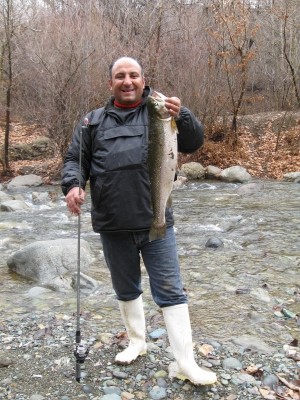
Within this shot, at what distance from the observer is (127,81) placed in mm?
3033

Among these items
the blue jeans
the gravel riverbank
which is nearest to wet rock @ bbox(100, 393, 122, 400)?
the gravel riverbank

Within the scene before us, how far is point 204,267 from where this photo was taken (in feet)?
20.9

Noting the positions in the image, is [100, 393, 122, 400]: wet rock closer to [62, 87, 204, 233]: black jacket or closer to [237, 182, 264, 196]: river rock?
[62, 87, 204, 233]: black jacket

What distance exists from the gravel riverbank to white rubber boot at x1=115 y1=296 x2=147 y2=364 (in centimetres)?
7

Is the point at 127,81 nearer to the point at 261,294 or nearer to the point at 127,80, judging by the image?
the point at 127,80

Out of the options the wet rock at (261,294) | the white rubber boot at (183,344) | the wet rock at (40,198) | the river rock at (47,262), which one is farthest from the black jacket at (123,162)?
the wet rock at (40,198)

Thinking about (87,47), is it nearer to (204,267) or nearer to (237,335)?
(204,267)

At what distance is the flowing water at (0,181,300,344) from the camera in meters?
4.71

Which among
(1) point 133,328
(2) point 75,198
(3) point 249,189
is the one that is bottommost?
(3) point 249,189

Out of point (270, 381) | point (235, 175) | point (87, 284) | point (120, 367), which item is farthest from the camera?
point (235, 175)

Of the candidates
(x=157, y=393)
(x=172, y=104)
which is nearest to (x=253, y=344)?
(x=157, y=393)

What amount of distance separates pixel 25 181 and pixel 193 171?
5.33 meters

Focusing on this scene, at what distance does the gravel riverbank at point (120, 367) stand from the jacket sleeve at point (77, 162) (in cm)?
138

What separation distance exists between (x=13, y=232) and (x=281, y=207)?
225 inches
